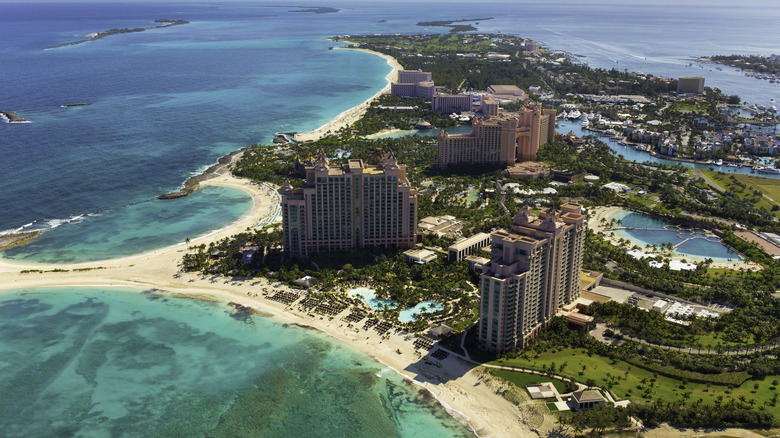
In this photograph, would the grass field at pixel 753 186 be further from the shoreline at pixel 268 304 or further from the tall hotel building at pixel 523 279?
the shoreline at pixel 268 304

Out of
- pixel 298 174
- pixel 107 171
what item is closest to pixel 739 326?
pixel 298 174

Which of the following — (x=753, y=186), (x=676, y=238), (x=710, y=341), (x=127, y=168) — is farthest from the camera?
(x=127, y=168)

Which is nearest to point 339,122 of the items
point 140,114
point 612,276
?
point 140,114

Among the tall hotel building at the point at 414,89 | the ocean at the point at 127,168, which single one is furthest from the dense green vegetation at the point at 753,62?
the tall hotel building at the point at 414,89

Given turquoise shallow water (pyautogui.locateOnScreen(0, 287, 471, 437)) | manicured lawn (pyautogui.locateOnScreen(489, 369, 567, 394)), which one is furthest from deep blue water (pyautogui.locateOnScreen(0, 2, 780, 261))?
manicured lawn (pyautogui.locateOnScreen(489, 369, 567, 394))

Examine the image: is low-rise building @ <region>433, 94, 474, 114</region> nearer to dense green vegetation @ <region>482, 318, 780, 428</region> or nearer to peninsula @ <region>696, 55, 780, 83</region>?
dense green vegetation @ <region>482, 318, 780, 428</region>

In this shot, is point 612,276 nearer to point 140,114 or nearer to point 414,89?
point 414,89
